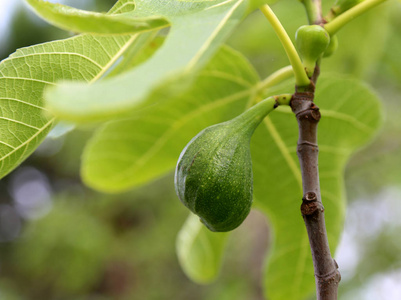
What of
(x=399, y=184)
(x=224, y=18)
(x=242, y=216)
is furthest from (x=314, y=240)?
(x=399, y=184)

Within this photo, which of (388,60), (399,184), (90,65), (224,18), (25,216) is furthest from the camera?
(25,216)

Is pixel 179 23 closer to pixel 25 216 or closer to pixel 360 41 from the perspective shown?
pixel 360 41

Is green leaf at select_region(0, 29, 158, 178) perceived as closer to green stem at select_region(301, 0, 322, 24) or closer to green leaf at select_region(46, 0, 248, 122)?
green leaf at select_region(46, 0, 248, 122)

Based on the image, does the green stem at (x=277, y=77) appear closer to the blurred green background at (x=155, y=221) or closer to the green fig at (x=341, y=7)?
the green fig at (x=341, y=7)

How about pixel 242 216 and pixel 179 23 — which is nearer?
pixel 179 23

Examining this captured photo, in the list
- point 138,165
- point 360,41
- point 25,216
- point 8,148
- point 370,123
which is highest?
point 25,216

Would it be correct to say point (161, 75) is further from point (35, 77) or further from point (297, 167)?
point (297, 167)

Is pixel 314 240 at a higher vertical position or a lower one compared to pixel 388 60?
lower
